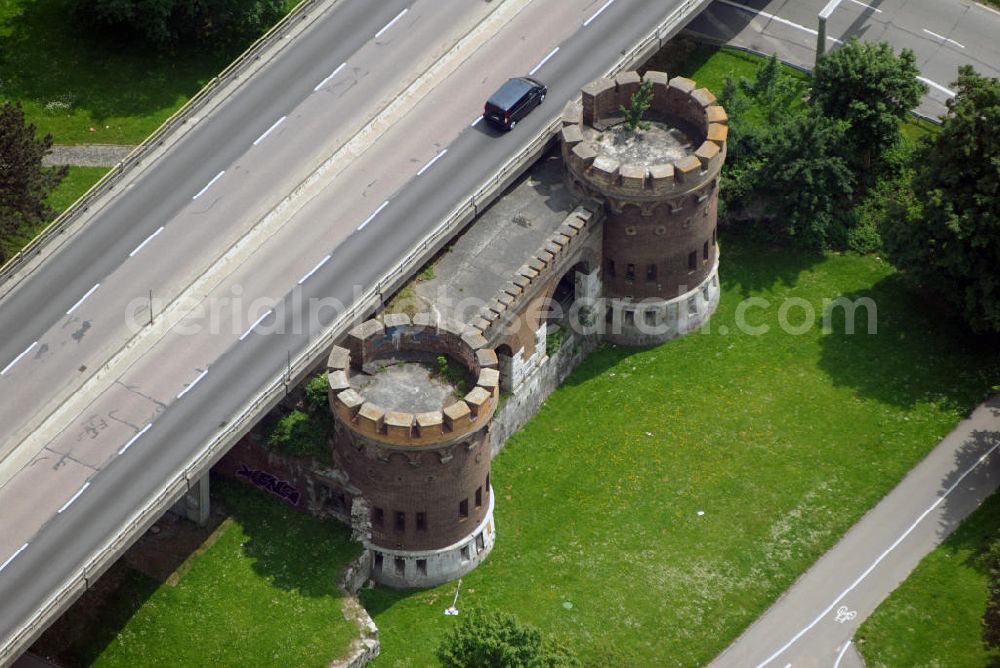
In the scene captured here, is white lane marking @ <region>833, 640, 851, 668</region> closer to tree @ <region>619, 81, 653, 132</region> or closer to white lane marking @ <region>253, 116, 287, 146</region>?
tree @ <region>619, 81, 653, 132</region>

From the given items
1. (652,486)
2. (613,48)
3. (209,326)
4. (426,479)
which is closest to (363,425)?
(426,479)

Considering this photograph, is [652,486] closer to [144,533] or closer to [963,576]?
[963,576]

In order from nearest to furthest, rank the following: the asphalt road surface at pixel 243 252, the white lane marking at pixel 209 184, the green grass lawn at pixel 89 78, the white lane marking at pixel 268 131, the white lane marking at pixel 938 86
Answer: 1. the asphalt road surface at pixel 243 252
2. the white lane marking at pixel 209 184
3. the white lane marking at pixel 268 131
4. the green grass lawn at pixel 89 78
5. the white lane marking at pixel 938 86

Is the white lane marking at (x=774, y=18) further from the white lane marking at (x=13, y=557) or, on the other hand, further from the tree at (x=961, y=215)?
the white lane marking at (x=13, y=557)

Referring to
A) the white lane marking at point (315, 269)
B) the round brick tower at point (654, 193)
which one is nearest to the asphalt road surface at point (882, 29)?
the round brick tower at point (654, 193)

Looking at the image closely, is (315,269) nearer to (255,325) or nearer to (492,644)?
(255,325)

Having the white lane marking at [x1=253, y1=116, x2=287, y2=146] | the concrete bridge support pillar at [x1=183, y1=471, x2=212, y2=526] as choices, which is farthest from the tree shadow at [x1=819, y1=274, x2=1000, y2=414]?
the concrete bridge support pillar at [x1=183, y1=471, x2=212, y2=526]
